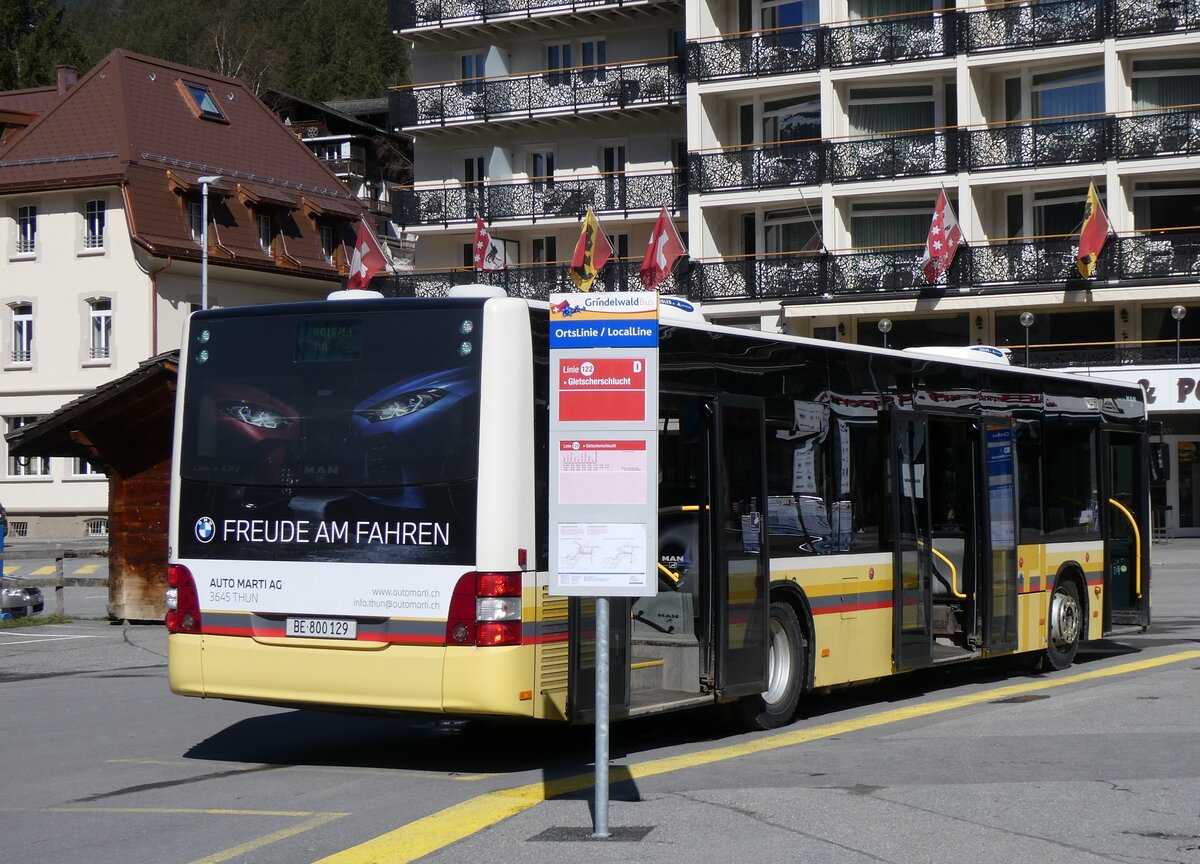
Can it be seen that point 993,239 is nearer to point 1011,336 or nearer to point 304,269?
point 1011,336

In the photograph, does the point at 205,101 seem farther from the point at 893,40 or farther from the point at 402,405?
the point at 402,405

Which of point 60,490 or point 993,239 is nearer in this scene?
point 993,239

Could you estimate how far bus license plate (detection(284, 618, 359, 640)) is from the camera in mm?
10242

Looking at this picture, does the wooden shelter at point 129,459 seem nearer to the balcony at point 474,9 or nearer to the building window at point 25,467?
the balcony at point 474,9

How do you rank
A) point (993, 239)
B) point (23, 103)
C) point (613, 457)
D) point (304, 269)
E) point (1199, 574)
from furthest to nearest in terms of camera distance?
point (23, 103) → point (304, 269) → point (993, 239) → point (1199, 574) → point (613, 457)

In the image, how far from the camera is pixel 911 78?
148 ft

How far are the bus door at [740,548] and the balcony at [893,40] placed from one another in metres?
34.3

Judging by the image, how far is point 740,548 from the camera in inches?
465

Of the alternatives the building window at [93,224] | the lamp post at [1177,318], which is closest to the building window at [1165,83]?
the lamp post at [1177,318]

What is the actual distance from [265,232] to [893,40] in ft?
85.0

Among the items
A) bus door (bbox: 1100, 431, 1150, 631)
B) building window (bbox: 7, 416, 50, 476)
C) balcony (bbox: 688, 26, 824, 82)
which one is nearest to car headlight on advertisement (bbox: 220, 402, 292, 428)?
bus door (bbox: 1100, 431, 1150, 631)

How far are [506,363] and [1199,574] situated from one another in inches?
1046

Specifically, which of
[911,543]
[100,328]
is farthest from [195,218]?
[911,543]

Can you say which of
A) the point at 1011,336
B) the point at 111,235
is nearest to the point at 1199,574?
the point at 1011,336
